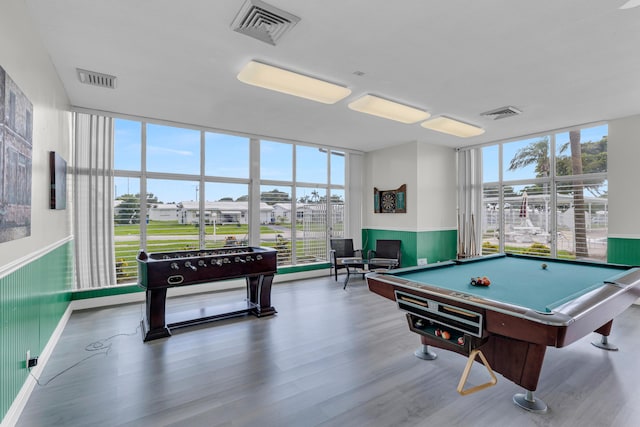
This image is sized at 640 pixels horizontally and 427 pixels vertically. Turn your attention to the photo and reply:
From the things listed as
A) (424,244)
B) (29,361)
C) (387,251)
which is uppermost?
(424,244)

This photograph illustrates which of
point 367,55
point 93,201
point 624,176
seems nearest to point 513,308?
point 367,55

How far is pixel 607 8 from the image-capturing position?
2277mm

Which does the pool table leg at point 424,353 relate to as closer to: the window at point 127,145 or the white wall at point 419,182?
the white wall at point 419,182

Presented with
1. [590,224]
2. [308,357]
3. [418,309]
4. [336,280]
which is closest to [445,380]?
[418,309]

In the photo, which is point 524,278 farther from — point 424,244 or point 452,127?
point 424,244

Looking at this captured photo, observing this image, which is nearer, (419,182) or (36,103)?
(36,103)

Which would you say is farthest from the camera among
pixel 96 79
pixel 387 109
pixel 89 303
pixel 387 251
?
pixel 387 251

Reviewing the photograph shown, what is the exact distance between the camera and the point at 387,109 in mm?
4398

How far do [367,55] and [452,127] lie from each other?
2.93m

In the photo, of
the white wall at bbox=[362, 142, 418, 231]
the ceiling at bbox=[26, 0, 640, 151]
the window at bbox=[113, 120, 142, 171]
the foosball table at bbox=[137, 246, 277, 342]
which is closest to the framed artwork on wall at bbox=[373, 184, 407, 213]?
the white wall at bbox=[362, 142, 418, 231]

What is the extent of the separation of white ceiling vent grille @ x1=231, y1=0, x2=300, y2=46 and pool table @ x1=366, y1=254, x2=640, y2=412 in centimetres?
220

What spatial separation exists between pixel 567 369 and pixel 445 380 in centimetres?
114

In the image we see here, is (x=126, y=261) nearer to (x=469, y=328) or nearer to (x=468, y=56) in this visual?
(x=469, y=328)

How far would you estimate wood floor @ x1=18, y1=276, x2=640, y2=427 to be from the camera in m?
2.12
